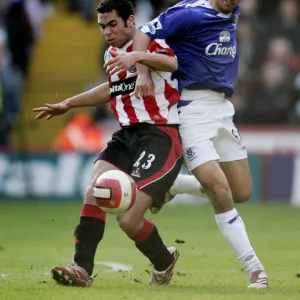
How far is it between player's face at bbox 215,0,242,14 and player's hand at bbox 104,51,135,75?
1.00 meters

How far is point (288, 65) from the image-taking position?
18.7 metres

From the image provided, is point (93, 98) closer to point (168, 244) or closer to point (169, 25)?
point (169, 25)

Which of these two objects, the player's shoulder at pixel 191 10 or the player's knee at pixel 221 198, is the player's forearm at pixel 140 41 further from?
the player's knee at pixel 221 198

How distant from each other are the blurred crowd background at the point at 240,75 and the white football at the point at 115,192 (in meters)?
10.4

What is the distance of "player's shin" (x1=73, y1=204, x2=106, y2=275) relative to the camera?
812 centimetres

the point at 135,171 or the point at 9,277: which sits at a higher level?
the point at 135,171

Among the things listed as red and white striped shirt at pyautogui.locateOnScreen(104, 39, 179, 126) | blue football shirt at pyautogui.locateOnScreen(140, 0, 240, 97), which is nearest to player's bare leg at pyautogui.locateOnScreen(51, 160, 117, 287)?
red and white striped shirt at pyautogui.locateOnScreen(104, 39, 179, 126)

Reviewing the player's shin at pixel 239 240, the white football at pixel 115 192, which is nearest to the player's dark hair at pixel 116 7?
the white football at pixel 115 192

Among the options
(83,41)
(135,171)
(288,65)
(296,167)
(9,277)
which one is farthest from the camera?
(83,41)

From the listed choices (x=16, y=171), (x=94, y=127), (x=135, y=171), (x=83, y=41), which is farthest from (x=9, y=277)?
(x=83, y=41)

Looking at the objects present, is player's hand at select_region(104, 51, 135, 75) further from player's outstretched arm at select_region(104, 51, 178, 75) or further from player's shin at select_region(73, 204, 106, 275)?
player's shin at select_region(73, 204, 106, 275)

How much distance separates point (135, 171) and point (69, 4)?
15.0m

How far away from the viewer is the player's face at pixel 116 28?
8.16 metres

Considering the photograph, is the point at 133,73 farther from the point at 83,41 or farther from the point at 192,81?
the point at 83,41
